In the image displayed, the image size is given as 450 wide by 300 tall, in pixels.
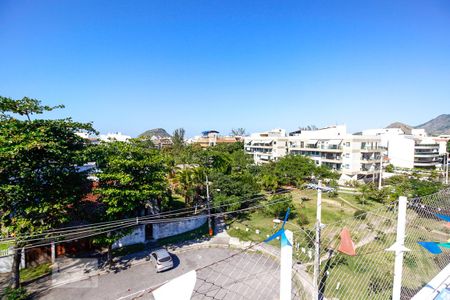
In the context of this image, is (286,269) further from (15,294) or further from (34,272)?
(34,272)

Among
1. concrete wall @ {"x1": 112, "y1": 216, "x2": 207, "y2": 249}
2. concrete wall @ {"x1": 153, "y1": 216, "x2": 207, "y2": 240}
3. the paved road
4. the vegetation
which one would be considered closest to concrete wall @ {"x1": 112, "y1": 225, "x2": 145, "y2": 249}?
concrete wall @ {"x1": 112, "y1": 216, "x2": 207, "y2": 249}

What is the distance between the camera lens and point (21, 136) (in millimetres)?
6934

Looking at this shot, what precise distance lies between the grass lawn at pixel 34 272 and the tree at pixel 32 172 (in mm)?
547

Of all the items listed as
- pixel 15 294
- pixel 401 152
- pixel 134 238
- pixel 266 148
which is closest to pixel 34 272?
pixel 15 294

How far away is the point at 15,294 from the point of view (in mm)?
7355

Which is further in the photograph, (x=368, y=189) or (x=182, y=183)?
(x=368, y=189)

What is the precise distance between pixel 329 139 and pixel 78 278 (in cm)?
2811

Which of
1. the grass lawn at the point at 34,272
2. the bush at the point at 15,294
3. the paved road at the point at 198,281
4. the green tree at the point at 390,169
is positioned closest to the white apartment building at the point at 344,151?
the green tree at the point at 390,169

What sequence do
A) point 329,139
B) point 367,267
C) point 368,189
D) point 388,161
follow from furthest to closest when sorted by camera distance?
point 388,161 < point 329,139 < point 368,189 < point 367,267

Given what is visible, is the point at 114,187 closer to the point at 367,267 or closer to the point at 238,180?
the point at 238,180

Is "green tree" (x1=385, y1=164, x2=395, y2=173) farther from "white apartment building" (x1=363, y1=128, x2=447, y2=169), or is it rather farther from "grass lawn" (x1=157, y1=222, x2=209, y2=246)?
"grass lawn" (x1=157, y1=222, x2=209, y2=246)

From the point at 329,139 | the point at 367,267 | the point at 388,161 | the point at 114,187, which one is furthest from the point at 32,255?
the point at 388,161

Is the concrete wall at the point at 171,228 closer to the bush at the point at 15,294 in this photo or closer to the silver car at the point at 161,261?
the silver car at the point at 161,261

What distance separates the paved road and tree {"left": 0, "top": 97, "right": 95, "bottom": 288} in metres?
2.05
